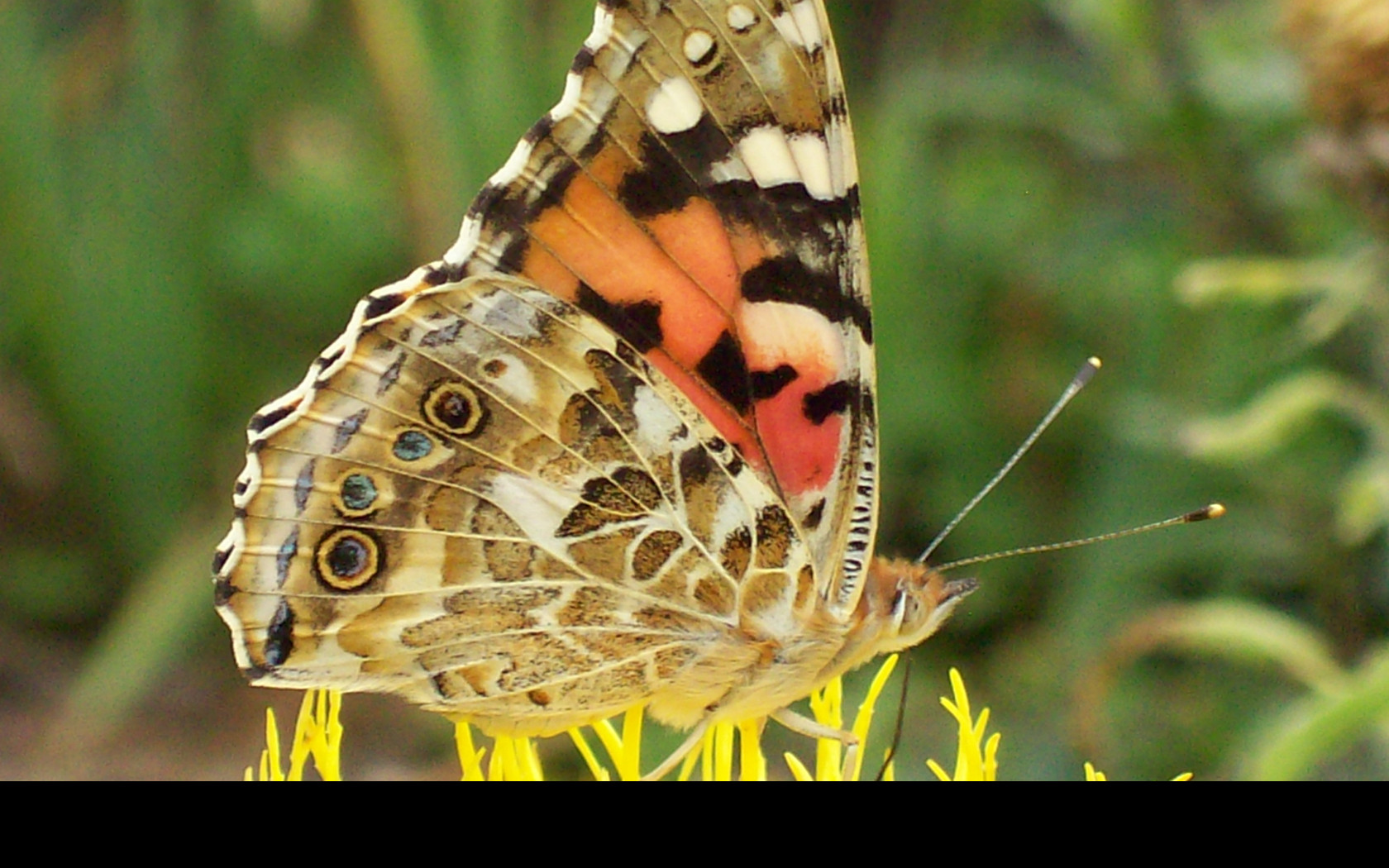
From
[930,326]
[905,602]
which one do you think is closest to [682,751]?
[905,602]

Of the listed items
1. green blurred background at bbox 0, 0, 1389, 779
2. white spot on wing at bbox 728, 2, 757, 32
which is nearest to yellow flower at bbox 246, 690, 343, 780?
white spot on wing at bbox 728, 2, 757, 32

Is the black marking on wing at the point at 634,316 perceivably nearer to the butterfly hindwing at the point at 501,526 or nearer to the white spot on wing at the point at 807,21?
the butterfly hindwing at the point at 501,526

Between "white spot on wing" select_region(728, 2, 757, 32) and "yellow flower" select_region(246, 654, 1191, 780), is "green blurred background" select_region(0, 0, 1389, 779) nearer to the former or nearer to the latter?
"yellow flower" select_region(246, 654, 1191, 780)

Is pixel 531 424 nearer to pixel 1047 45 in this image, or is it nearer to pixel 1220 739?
pixel 1220 739

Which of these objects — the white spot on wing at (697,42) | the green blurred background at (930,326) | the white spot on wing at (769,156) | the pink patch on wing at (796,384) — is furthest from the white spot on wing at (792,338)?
the green blurred background at (930,326)

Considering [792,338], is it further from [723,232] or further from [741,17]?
[741,17]

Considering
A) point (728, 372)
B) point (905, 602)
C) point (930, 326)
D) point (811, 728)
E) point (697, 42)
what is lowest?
point (811, 728)
